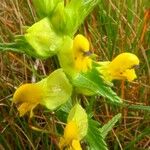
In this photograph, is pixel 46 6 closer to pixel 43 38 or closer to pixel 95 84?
pixel 43 38

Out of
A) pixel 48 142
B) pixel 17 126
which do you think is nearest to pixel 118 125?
pixel 48 142

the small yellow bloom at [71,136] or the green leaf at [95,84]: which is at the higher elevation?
the green leaf at [95,84]

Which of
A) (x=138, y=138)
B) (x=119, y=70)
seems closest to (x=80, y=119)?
(x=119, y=70)

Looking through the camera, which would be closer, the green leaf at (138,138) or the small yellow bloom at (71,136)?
the small yellow bloom at (71,136)

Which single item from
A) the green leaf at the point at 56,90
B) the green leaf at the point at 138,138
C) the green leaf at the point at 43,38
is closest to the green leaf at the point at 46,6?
the green leaf at the point at 43,38

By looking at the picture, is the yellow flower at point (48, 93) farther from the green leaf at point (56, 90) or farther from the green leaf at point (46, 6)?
the green leaf at point (46, 6)
